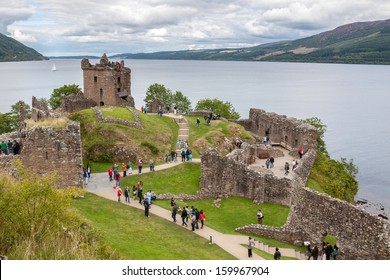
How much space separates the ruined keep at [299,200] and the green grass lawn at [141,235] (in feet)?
17.5

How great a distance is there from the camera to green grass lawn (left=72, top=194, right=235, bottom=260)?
66.4 feet

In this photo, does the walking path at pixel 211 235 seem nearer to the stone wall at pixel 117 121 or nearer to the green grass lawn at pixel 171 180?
the green grass lawn at pixel 171 180

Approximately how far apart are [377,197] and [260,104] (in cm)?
8109

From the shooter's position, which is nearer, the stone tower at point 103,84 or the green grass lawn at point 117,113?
the green grass lawn at point 117,113

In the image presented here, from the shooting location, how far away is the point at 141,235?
23625 mm

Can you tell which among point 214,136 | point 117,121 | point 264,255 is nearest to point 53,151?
point 117,121

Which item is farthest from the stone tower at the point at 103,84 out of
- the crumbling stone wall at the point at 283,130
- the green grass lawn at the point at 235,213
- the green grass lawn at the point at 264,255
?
the green grass lawn at the point at 264,255

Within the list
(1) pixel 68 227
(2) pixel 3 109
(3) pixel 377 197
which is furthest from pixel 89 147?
(2) pixel 3 109

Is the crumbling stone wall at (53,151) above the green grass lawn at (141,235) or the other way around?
above

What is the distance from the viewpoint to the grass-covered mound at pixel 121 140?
1534 inches

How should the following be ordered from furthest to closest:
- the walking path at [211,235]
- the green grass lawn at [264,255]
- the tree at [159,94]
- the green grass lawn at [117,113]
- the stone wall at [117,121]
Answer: the tree at [159,94], the green grass lawn at [117,113], the stone wall at [117,121], the walking path at [211,235], the green grass lawn at [264,255]

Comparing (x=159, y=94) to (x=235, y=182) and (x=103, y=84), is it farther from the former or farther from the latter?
(x=235, y=182)

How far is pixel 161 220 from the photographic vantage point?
87.8ft

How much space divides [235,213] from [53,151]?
583 inches
